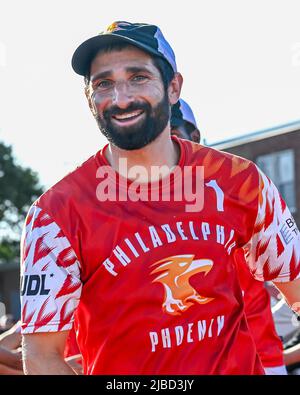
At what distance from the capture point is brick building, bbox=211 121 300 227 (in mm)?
28594

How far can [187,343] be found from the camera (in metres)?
3.10

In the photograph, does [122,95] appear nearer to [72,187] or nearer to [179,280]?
[72,187]

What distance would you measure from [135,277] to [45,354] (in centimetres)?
42

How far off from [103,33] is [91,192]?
0.62 meters

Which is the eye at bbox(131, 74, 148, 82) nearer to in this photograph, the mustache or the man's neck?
the mustache

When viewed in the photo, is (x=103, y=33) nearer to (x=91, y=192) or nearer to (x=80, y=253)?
(x=91, y=192)

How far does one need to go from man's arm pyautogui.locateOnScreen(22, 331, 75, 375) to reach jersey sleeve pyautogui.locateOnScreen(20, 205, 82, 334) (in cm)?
3

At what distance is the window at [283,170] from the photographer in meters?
28.9

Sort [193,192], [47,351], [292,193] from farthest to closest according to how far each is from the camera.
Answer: [292,193] → [193,192] → [47,351]

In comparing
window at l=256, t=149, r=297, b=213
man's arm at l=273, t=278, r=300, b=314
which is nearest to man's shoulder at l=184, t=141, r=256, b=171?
man's arm at l=273, t=278, r=300, b=314

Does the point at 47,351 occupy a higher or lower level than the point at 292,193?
higher

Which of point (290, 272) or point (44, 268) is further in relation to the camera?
point (290, 272)

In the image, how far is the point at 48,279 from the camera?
3059 mm
